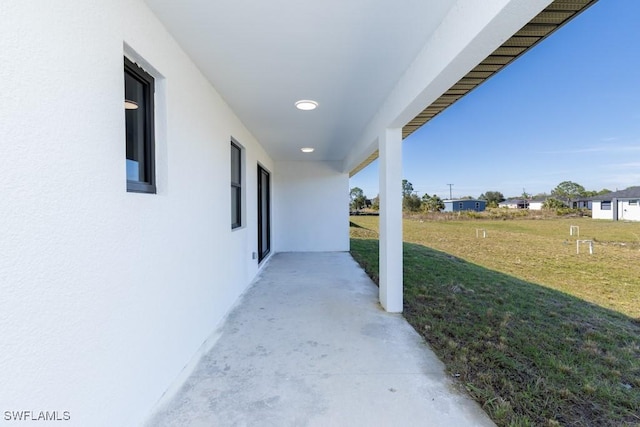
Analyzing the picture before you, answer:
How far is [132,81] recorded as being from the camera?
1821 mm

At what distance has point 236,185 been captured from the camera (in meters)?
4.36

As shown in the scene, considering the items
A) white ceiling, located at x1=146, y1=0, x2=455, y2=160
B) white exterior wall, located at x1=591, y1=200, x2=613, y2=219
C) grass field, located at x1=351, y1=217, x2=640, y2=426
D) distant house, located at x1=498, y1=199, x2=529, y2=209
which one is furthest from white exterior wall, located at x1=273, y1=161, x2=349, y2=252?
distant house, located at x1=498, y1=199, x2=529, y2=209

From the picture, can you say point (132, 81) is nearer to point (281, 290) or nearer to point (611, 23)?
point (281, 290)

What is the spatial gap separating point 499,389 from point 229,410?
1.77 m

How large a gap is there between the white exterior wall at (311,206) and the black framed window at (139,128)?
588 centimetres

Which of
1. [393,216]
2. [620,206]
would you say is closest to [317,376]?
[393,216]

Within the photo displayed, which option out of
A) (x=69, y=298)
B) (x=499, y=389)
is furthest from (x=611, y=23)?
(x=69, y=298)

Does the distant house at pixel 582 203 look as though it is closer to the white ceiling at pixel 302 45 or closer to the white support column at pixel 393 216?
the white support column at pixel 393 216

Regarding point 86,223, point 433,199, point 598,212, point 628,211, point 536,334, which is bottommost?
point 536,334

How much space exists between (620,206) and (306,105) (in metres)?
25.6

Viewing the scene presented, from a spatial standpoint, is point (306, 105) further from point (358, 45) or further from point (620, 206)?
point (620, 206)

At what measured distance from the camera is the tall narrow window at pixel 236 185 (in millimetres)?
4293

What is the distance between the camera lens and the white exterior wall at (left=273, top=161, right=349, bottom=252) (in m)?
7.89

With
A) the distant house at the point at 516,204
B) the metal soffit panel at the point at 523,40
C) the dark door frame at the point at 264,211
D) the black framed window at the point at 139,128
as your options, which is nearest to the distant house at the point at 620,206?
the distant house at the point at 516,204
